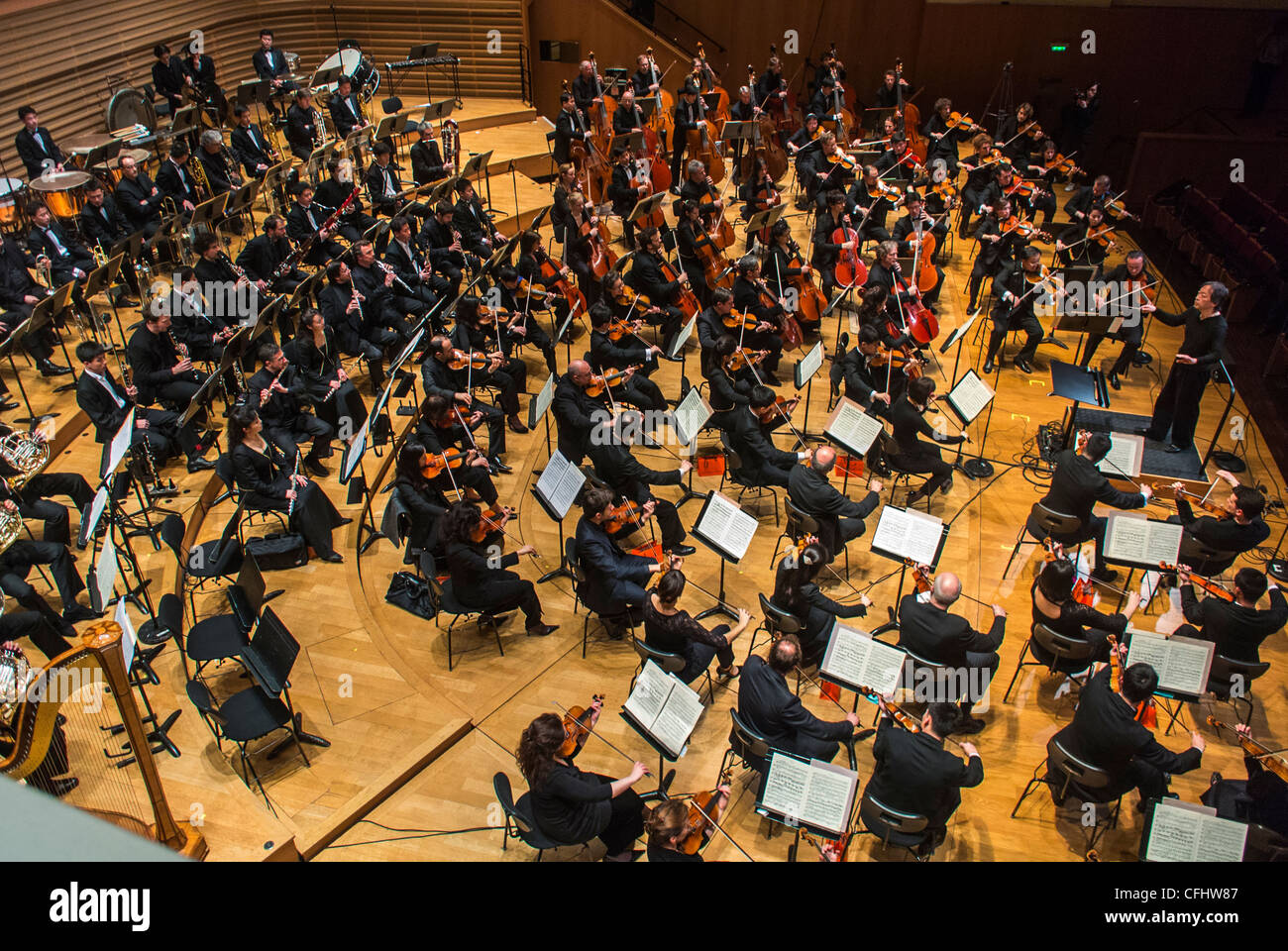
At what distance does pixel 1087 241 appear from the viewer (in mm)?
11930

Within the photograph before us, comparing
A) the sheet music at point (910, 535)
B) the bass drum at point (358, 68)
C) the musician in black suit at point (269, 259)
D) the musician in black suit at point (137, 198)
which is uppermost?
the bass drum at point (358, 68)

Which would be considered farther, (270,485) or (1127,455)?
(1127,455)

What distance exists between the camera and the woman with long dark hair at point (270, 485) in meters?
7.81

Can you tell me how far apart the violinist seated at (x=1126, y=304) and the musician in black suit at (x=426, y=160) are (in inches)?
364

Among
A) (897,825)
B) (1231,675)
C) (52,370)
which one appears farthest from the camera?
(52,370)

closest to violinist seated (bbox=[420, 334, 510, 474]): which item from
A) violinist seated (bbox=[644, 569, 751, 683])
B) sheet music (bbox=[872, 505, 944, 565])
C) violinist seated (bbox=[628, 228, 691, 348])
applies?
violinist seated (bbox=[628, 228, 691, 348])

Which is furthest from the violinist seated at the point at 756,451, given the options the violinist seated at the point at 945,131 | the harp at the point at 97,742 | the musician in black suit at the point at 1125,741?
the violinist seated at the point at 945,131

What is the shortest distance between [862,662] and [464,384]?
547cm

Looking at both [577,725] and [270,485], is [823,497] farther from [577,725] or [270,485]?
[270,485]

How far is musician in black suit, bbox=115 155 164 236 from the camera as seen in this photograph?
1154 cm

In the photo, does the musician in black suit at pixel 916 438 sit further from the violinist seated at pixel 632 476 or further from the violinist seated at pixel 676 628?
the violinist seated at pixel 676 628

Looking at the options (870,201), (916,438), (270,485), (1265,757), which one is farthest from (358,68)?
(1265,757)

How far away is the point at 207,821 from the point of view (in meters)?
5.51

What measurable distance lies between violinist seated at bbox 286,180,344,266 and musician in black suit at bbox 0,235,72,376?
2.83m
